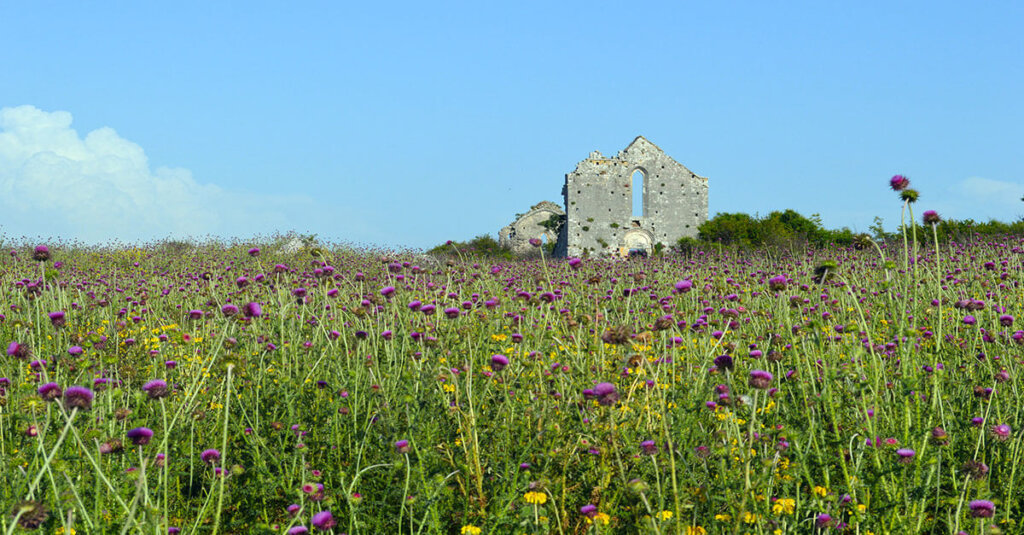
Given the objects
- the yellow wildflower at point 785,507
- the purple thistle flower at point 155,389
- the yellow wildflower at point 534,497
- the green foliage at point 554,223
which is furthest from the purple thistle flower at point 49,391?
the green foliage at point 554,223

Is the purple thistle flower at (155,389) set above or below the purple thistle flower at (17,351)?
below

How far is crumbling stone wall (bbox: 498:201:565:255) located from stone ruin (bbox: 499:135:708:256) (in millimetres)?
2662

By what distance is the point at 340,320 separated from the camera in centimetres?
544

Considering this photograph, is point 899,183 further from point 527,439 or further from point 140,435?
point 140,435

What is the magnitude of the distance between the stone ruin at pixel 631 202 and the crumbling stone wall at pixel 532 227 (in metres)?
2.66

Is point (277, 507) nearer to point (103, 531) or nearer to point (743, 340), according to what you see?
point (103, 531)

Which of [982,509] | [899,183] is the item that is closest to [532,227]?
[899,183]

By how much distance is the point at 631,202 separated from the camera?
114 ft

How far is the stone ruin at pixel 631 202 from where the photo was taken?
3450 cm

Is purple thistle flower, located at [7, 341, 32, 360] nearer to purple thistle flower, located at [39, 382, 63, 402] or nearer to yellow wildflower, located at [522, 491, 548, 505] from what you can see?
purple thistle flower, located at [39, 382, 63, 402]

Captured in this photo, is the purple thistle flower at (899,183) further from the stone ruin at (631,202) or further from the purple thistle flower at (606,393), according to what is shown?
the stone ruin at (631,202)

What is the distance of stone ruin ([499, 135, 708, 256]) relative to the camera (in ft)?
113

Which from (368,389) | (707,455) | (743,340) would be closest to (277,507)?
(368,389)

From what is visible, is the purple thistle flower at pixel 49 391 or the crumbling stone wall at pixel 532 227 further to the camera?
the crumbling stone wall at pixel 532 227
